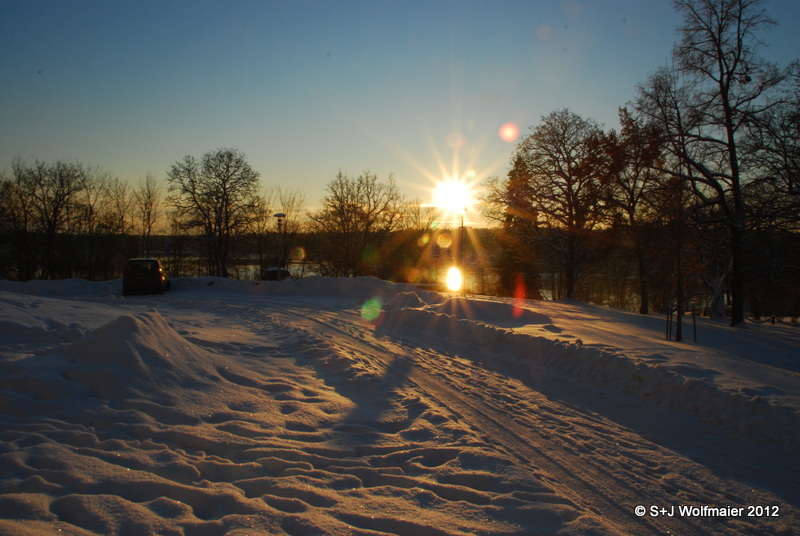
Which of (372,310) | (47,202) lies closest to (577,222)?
(372,310)

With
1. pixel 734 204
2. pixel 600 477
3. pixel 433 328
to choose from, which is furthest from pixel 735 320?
pixel 600 477

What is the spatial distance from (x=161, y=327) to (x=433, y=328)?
762 cm

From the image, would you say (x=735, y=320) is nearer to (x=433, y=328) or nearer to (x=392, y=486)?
(x=433, y=328)

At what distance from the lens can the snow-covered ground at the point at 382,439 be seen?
359 cm

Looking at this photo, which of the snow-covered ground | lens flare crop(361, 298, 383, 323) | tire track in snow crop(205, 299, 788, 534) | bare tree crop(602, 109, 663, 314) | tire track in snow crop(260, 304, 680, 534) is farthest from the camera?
bare tree crop(602, 109, 663, 314)

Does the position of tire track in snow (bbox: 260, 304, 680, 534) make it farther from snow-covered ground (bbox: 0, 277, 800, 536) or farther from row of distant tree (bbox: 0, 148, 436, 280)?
row of distant tree (bbox: 0, 148, 436, 280)

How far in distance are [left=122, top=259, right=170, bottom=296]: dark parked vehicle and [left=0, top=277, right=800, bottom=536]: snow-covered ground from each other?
16.8 meters

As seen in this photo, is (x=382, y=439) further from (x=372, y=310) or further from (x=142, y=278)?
(x=142, y=278)

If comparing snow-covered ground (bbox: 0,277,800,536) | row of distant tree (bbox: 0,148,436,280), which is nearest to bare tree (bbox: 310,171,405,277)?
row of distant tree (bbox: 0,148,436,280)

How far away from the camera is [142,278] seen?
84.3ft

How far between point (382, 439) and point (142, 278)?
2442cm

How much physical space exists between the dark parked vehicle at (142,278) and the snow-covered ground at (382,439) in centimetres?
1677

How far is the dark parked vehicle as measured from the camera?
25.5m

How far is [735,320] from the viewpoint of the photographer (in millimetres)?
20281
